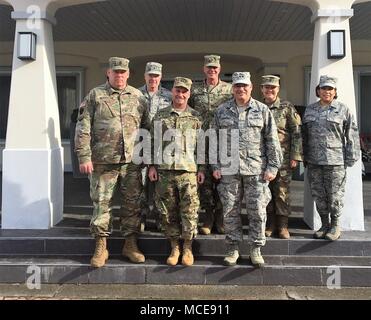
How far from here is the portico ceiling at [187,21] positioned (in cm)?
633

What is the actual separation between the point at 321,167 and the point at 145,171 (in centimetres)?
176

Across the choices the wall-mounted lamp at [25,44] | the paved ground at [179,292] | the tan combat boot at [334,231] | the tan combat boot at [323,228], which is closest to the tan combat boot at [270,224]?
the tan combat boot at [323,228]

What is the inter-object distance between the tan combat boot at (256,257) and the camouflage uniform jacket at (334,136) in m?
1.06

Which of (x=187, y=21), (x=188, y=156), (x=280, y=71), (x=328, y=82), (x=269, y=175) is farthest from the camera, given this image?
(x=280, y=71)

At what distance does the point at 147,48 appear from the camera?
29.6 feet

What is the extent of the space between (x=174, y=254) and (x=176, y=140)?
1059 millimetres

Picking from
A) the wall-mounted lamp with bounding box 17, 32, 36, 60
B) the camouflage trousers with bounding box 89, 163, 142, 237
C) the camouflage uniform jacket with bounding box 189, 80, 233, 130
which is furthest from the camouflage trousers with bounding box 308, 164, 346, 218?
the wall-mounted lamp with bounding box 17, 32, 36, 60

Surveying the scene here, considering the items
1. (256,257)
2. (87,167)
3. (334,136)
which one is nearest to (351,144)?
(334,136)

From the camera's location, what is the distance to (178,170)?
158 inches

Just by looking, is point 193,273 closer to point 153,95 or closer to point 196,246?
point 196,246

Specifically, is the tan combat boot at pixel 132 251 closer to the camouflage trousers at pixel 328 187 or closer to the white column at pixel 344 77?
the camouflage trousers at pixel 328 187

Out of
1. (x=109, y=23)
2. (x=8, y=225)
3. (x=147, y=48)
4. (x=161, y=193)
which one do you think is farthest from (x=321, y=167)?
(x=147, y=48)

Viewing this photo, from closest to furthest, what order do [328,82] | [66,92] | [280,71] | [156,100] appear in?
[328,82]
[156,100]
[280,71]
[66,92]
